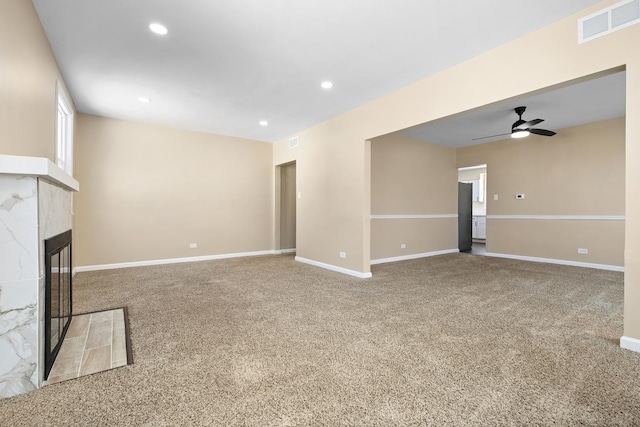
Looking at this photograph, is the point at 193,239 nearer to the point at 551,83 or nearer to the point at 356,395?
the point at 356,395

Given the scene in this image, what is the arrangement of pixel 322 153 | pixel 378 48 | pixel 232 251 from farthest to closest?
pixel 232 251 → pixel 322 153 → pixel 378 48

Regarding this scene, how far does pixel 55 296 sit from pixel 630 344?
4291mm

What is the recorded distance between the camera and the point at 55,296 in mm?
2115

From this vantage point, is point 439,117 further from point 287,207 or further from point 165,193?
point 165,193

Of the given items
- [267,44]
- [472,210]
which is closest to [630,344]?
[267,44]

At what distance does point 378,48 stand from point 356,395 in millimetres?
3045

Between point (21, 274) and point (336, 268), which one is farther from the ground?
point (21, 274)

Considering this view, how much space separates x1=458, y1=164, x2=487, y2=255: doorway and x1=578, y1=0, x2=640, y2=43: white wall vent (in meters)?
5.68

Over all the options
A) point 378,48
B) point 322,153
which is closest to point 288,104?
point 322,153

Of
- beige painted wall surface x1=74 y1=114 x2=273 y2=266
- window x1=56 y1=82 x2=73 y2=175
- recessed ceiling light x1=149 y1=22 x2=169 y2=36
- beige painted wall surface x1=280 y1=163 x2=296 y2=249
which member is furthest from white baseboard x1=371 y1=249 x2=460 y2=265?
window x1=56 y1=82 x2=73 y2=175

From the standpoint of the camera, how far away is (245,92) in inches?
159

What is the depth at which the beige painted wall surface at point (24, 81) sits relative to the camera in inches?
79.0

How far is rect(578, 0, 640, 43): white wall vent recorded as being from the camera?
211 centimetres

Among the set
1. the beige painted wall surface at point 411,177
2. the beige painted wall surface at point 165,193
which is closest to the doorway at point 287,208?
the beige painted wall surface at point 165,193
